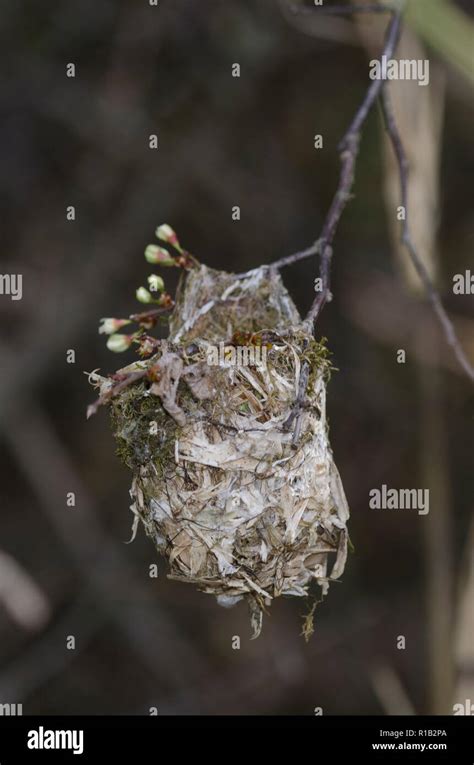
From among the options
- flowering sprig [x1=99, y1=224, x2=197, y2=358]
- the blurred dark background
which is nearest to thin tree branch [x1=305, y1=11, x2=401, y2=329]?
flowering sprig [x1=99, y1=224, x2=197, y2=358]

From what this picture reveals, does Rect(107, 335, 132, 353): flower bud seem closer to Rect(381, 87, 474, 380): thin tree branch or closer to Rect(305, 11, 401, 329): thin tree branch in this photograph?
Rect(305, 11, 401, 329): thin tree branch

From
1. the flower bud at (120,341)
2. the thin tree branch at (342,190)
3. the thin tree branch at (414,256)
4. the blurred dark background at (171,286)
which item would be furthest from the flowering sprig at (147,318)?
the blurred dark background at (171,286)

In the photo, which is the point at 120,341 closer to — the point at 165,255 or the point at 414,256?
the point at 165,255

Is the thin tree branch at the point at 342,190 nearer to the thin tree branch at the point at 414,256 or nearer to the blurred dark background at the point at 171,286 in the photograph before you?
the thin tree branch at the point at 414,256

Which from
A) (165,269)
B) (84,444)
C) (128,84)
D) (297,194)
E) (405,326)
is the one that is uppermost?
(128,84)

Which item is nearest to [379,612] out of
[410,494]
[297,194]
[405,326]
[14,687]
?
[410,494]
